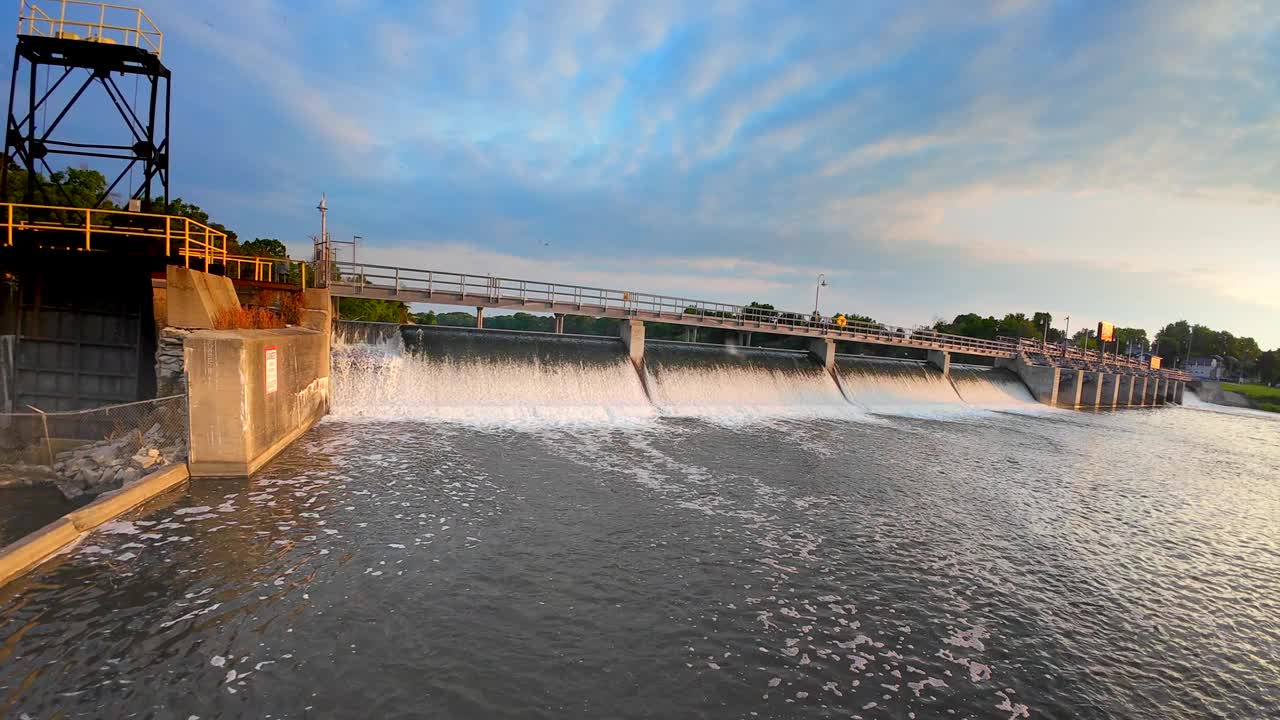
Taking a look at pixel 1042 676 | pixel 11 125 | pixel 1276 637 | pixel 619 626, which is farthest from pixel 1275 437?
pixel 11 125

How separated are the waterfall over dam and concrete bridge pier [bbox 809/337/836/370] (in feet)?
2.06

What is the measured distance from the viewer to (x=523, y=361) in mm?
24391

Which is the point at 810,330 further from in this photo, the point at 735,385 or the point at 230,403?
the point at 230,403

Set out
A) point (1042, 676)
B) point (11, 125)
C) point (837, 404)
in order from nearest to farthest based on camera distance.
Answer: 1. point (1042, 676)
2. point (11, 125)
3. point (837, 404)

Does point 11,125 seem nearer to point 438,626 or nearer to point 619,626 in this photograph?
point 438,626

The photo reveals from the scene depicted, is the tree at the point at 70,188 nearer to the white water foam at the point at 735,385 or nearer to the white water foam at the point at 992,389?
the white water foam at the point at 735,385

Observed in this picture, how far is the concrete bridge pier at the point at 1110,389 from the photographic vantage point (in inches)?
2018

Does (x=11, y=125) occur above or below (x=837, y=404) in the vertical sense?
above

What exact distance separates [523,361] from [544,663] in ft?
61.8

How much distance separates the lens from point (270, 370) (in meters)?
13.1

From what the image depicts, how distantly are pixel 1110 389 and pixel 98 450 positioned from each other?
66632 millimetres

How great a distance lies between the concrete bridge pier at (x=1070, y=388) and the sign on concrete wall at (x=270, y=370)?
52.0 m

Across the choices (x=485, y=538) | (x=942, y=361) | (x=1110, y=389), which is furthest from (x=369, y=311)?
(x=1110, y=389)

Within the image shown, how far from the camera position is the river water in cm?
580
